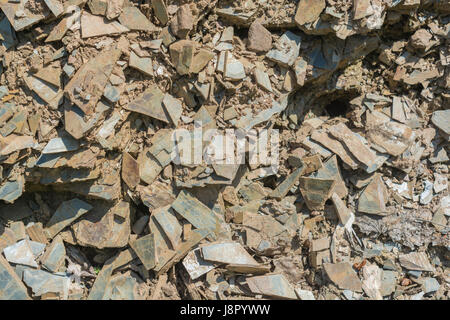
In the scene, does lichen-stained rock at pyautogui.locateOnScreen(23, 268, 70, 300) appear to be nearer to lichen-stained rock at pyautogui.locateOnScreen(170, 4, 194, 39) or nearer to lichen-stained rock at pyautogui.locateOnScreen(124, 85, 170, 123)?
lichen-stained rock at pyautogui.locateOnScreen(124, 85, 170, 123)

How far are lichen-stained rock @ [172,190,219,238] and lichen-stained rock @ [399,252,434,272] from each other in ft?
7.25

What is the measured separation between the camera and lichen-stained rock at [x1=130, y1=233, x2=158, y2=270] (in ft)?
16.9

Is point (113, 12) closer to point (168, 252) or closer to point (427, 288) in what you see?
point (168, 252)

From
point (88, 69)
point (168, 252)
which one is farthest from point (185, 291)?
point (88, 69)

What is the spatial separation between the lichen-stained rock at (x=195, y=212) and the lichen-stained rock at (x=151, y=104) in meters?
0.88

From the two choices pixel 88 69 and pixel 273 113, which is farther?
pixel 273 113

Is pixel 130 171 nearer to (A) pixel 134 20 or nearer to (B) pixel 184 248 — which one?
(B) pixel 184 248

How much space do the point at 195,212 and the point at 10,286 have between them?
201cm

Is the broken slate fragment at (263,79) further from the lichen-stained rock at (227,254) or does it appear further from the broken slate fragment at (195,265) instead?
the broken slate fragment at (195,265)

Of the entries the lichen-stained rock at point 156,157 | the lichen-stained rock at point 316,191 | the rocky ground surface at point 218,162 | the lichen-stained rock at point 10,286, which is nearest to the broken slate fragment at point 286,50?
the rocky ground surface at point 218,162

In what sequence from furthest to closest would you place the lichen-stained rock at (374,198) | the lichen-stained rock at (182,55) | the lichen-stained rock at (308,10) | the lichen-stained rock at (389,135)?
the lichen-stained rock at (389,135)
the lichen-stained rock at (374,198)
the lichen-stained rock at (308,10)
the lichen-stained rock at (182,55)

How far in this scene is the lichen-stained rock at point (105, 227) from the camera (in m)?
5.25

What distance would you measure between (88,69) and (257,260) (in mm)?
2686

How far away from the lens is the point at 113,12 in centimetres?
500
